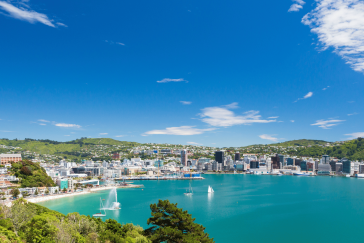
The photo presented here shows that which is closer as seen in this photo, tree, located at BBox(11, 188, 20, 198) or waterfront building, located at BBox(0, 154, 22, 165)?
tree, located at BBox(11, 188, 20, 198)

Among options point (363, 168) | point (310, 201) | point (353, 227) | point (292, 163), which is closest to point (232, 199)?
point (310, 201)

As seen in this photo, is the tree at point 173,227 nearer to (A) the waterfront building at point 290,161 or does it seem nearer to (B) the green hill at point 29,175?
(B) the green hill at point 29,175

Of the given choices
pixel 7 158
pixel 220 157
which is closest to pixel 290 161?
pixel 220 157

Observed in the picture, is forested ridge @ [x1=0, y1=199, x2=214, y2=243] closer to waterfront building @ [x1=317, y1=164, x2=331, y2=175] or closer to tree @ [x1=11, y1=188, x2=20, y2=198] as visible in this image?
tree @ [x1=11, y1=188, x2=20, y2=198]

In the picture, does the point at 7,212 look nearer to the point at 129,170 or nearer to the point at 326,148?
the point at 129,170

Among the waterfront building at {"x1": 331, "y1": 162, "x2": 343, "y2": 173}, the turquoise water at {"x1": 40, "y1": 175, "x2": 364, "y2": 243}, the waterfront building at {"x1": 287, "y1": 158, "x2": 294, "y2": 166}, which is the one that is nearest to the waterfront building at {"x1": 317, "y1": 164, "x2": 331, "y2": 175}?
the waterfront building at {"x1": 331, "y1": 162, "x2": 343, "y2": 173}

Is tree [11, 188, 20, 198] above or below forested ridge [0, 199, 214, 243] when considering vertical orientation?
below

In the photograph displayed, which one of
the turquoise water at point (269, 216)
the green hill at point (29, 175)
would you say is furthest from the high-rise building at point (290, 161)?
the green hill at point (29, 175)

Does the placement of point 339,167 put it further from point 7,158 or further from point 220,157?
point 7,158
